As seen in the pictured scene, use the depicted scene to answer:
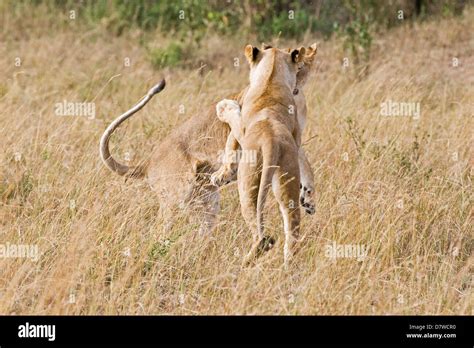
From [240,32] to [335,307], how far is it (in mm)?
7271

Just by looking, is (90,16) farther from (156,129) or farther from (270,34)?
(156,129)

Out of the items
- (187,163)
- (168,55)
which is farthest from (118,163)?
(168,55)

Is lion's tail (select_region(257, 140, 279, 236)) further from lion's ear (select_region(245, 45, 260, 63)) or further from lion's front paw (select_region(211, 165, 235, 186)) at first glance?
lion's ear (select_region(245, 45, 260, 63))

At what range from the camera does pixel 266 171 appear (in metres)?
5.52

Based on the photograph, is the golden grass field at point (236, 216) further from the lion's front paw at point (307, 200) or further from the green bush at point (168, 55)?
the green bush at point (168, 55)

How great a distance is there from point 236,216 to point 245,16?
20.4 feet

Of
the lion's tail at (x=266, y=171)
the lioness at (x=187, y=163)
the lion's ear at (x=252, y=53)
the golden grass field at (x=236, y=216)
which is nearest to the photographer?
the lion's tail at (x=266, y=171)

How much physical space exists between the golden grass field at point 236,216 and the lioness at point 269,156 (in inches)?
9.7

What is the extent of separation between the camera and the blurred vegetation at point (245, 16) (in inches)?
482

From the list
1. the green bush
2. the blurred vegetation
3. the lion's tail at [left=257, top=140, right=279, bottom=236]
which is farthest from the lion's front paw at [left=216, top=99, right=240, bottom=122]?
the blurred vegetation

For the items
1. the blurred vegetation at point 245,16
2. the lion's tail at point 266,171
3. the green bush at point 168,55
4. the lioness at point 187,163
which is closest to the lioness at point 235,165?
the lioness at point 187,163

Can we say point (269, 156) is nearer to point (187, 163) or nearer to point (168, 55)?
point (187, 163)

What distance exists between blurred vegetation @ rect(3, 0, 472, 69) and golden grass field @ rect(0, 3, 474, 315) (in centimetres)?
195

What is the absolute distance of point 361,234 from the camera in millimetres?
6383
